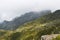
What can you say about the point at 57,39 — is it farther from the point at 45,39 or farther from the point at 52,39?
the point at 45,39

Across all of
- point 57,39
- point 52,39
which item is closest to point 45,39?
point 52,39

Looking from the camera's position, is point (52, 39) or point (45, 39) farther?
point (45, 39)

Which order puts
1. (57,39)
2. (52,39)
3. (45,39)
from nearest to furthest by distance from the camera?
(57,39) → (52,39) → (45,39)

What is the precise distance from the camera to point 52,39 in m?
89.8

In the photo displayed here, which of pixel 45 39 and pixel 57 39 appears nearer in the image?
pixel 57 39

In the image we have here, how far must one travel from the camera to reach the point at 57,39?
83.2 metres

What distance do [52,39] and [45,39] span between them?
1101 cm

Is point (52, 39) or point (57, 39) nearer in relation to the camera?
point (57, 39)

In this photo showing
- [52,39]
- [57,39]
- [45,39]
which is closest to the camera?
Answer: [57,39]

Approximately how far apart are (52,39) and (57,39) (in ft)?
21.9

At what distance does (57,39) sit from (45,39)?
1769 centimetres
